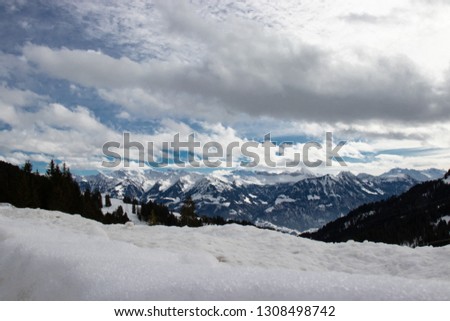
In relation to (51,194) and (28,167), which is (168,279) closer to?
(51,194)

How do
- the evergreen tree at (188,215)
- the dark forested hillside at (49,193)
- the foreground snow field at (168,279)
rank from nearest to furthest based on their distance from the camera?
the foreground snow field at (168,279) < the dark forested hillside at (49,193) < the evergreen tree at (188,215)

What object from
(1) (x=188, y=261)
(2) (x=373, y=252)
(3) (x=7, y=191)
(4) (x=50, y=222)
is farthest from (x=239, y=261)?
(3) (x=7, y=191)

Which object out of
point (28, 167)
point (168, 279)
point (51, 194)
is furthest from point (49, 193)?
point (168, 279)

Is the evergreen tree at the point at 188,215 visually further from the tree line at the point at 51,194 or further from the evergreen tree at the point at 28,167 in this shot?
the evergreen tree at the point at 28,167

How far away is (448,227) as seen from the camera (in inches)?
7219

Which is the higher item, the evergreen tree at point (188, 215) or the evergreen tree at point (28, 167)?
the evergreen tree at point (28, 167)

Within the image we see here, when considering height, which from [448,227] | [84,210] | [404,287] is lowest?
[448,227]

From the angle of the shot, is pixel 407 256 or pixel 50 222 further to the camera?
pixel 50 222

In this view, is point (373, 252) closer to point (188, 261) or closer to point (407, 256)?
point (407, 256)

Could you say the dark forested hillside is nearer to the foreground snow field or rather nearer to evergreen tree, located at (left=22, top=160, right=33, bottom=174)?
evergreen tree, located at (left=22, top=160, right=33, bottom=174)

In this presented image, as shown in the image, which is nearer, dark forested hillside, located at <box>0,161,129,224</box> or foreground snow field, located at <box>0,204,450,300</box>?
foreground snow field, located at <box>0,204,450,300</box>

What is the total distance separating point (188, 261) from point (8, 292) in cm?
424

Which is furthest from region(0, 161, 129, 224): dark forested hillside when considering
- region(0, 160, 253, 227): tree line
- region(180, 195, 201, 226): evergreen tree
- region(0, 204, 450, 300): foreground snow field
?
region(0, 204, 450, 300): foreground snow field

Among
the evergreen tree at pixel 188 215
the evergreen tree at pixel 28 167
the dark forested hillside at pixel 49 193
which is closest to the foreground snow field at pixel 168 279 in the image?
the dark forested hillside at pixel 49 193
